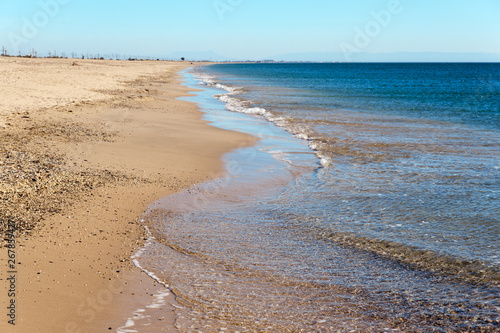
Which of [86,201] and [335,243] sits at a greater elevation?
[86,201]

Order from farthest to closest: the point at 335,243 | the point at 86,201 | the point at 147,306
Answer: the point at 86,201
the point at 335,243
the point at 147,306

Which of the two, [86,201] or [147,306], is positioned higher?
[86,201]

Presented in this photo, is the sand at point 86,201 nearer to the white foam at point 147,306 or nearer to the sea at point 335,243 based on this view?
the white foam at point 147,306

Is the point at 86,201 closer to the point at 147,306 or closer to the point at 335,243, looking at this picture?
the point at 147,306

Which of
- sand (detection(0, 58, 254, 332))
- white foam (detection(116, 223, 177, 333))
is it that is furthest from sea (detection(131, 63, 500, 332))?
sand (detection(0, 58, 254, 332))

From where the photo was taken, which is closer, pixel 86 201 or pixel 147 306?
pixel 147 306

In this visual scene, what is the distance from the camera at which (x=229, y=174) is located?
11508 mm

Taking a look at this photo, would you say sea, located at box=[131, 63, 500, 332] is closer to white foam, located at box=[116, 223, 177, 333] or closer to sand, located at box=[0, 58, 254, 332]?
white foam, located at box=[116, 223, 177, 333]

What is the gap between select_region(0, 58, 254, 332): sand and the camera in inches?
189

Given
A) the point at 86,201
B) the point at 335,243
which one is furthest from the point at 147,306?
the point at 86,201

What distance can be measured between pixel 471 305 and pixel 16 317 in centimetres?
513

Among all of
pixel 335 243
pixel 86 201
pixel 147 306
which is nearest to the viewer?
pixel 147 306

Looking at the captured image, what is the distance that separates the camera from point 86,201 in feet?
26.8

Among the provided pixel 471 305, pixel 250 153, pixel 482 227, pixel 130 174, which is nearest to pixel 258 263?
pixel 471 305
